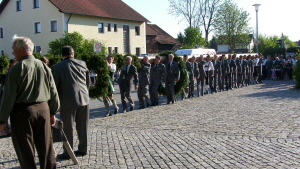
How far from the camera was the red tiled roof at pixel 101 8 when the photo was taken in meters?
43.0

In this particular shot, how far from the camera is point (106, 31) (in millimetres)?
48312

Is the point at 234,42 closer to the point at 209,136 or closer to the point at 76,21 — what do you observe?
the point at 76,21

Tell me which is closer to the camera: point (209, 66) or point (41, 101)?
point (41, 101)

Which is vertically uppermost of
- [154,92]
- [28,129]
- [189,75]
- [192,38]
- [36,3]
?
[36,3]

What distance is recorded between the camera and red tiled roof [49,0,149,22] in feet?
141

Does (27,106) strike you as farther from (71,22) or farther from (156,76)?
(71,22)

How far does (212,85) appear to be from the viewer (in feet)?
60.6

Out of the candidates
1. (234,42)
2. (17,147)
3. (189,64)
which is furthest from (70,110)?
(234,42)

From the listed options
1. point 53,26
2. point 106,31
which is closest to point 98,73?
point 53,26

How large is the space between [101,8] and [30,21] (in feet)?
29.0

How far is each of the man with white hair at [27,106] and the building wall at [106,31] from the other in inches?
1544

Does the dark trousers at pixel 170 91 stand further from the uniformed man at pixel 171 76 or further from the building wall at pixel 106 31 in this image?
the building wall at pixel 106 31

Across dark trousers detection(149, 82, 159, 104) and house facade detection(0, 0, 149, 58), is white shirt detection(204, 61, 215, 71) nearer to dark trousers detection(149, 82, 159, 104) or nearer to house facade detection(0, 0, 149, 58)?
dark trousers detection(149, 82, 159, 104)

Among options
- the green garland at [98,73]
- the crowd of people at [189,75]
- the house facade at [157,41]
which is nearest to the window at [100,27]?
the house facade at [157,41]
